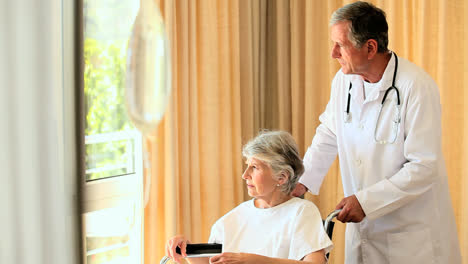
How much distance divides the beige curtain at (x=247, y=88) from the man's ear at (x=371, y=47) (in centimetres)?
87

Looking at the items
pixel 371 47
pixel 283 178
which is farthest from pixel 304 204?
pixel 371 47

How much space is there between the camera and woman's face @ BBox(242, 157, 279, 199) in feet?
5.74

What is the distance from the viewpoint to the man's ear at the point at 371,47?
1700 mm

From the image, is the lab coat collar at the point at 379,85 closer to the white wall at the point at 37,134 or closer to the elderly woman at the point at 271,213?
the elderly woman at the point at 271,213

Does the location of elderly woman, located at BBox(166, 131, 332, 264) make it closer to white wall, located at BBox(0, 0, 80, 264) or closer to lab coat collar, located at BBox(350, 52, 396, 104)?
lab coat collar, located at BBox(350, 52, 396, 104)

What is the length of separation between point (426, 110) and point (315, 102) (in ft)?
4.26

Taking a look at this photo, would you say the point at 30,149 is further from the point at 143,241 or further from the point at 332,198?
the point at 332,198

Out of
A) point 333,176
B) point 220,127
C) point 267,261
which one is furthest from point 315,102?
point 267,261

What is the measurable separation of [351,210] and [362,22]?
2.30 feet

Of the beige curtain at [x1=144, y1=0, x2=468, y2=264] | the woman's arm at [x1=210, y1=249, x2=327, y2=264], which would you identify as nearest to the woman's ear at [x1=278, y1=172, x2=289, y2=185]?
the woman's arm at [x1=210, y1=249, x2=327, y2=264]

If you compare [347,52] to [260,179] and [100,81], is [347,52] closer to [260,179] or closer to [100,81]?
[260,179]

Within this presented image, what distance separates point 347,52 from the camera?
171 centimetres

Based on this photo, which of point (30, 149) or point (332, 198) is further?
point (332, 198)

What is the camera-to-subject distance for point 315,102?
2.92 meters
